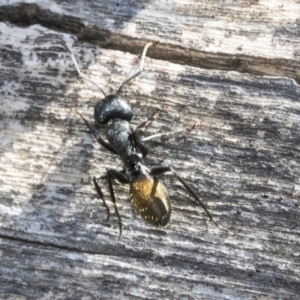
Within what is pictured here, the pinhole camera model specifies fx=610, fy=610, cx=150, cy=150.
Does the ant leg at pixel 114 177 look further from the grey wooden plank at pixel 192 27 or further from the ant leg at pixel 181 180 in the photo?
the grey wooden plank at pixel 192 27

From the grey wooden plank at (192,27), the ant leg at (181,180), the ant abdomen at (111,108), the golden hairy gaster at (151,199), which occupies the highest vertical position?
the grey wooden plank at (192,27)

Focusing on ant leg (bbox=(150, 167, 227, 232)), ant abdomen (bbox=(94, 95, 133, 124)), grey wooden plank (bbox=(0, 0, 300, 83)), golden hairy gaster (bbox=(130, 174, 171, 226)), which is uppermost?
grey wooden plank (bbox=(0, 0, 300, 83))

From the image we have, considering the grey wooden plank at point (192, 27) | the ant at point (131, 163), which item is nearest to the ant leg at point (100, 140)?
the ant at point (131, 163)

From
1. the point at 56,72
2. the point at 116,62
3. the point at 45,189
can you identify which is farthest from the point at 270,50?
the point at 45,189

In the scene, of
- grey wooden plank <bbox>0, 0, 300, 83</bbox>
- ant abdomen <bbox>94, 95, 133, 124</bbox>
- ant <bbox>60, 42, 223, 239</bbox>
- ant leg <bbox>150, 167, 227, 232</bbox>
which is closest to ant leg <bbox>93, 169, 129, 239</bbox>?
ant <bbox>60, 42, 223, 239</bbox>

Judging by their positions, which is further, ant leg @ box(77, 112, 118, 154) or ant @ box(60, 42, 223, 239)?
ant leg @ box(77, 112, 118, 154)

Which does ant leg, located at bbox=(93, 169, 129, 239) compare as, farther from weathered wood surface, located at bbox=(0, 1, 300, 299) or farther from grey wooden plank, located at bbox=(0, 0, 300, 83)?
grey wooden plank, located at bbox=(0, 0, 300, 83)

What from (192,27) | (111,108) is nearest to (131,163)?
(111,108)

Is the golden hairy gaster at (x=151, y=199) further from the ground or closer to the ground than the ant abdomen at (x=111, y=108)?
closer to the ground
